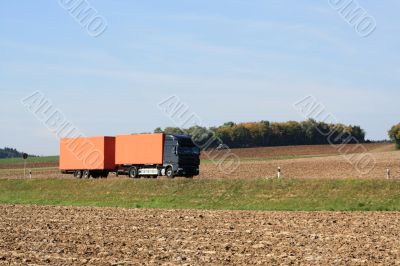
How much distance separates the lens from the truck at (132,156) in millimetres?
49281

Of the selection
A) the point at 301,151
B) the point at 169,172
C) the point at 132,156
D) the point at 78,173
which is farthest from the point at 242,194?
the point at 301,151

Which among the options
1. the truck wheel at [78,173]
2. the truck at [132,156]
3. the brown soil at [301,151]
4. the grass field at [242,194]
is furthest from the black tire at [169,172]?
the brown soil at [301,151]

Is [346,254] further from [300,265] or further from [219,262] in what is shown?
[219,262]

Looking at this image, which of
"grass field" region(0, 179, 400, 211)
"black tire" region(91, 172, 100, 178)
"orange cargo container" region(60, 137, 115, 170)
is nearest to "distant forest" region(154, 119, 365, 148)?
"orange cargo container" region(60, 137, 115, 170)

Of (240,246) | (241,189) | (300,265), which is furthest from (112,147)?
(300,265)

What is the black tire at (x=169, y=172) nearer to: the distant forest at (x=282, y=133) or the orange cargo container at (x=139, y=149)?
the orange cargo container at (x=139, y=149)

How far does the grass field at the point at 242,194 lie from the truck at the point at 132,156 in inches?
151

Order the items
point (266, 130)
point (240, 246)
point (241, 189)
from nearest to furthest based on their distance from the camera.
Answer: point (240, 246), point (241, 189), point (266, 130)

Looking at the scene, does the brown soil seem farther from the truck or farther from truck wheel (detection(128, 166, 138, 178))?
truck wheel (detection(128, 166, 138, 178))

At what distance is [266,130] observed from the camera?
4835 inches

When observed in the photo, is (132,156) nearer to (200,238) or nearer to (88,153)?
Result: (88,153)

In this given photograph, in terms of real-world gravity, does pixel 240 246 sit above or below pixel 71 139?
below

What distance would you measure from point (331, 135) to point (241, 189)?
254ft

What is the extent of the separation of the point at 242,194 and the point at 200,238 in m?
18.4
